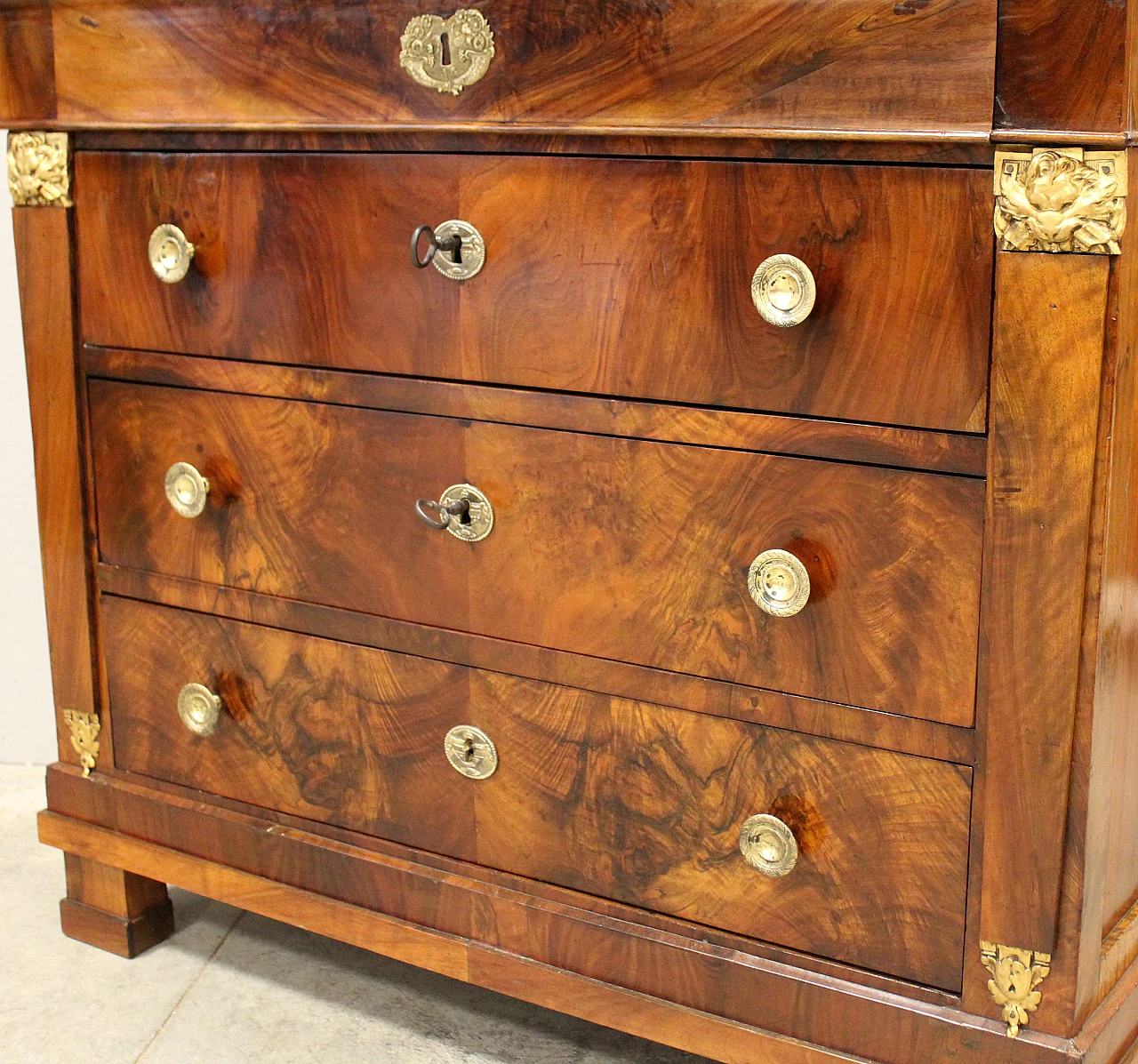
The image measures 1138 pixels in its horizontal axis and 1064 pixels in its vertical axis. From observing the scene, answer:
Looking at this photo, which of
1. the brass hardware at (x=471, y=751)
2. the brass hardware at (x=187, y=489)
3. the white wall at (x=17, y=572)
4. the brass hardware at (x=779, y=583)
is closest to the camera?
the brass hardware at (x=779, y=583)

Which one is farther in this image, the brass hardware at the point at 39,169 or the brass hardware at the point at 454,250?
the brass hardware at the point at 39,169

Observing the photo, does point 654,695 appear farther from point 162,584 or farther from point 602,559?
point 162,584

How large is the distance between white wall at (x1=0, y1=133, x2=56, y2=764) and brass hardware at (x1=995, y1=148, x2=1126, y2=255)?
1612mm

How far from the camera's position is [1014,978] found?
1.25 meters

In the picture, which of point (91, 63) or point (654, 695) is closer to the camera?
point (654, 695)

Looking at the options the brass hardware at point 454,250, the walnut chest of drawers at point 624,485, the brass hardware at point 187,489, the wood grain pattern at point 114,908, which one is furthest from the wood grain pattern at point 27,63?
the wood grain pattern at point 114,908

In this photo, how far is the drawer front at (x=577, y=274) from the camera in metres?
1.18

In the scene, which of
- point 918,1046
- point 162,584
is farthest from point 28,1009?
point 918,1046

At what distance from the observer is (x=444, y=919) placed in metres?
1.55

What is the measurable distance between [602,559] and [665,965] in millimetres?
390

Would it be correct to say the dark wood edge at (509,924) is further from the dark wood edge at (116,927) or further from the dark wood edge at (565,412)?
the dark wood edge at (565,412)

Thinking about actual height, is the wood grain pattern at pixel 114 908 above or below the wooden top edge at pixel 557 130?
below

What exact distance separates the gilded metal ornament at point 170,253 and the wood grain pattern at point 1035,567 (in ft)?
2.70

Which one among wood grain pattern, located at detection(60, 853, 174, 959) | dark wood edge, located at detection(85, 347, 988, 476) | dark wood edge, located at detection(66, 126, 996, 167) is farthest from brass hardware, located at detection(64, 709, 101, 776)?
dark wood edge, located at detection(66, 126, 996, 167)
